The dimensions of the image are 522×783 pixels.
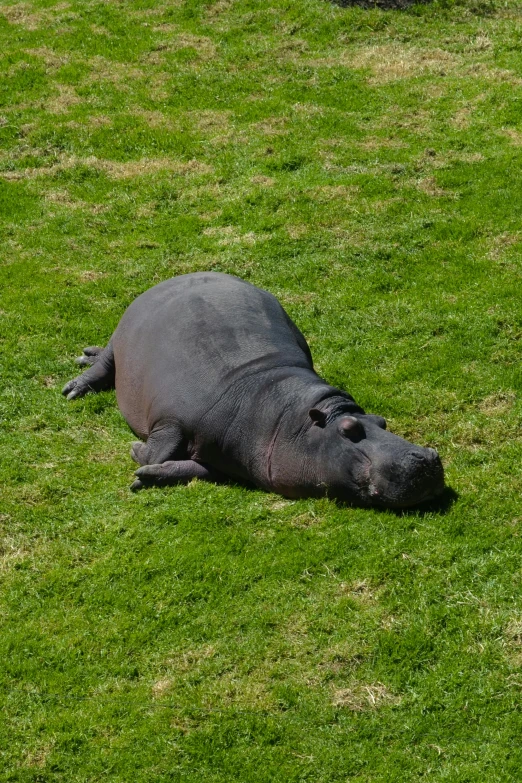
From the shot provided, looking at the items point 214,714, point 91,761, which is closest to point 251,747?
point 214,714

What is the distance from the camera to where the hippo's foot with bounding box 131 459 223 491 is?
8.85 m

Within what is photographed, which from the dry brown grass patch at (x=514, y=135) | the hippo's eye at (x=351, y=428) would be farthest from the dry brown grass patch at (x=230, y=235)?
the hippo's eye at (x=351, y=428)

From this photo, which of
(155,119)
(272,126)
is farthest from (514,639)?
(155,119)

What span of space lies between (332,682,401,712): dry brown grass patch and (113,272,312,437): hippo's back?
10.0 ft

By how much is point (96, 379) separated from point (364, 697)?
17.0 feet

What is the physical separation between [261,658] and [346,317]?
212 inches

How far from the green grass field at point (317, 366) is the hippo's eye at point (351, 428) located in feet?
1.96

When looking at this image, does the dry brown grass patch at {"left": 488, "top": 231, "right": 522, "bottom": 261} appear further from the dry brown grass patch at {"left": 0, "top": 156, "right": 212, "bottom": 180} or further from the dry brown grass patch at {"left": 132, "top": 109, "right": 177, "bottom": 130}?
the dry brown grass patch at {"left": 132, "top": 109, "right": 177, "bottom": 130}

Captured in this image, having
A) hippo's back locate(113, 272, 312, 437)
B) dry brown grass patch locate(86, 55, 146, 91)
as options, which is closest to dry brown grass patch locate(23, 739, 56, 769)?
hippo's back locate(113, 272, 312, 437)

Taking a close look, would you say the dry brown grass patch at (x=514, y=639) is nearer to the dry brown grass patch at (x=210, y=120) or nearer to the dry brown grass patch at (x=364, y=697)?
the dry brown grass patch at (x=364, y=697)

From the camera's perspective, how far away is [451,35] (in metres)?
18.2

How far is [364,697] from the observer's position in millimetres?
6500

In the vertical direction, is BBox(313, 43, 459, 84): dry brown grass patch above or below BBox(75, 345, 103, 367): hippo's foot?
above

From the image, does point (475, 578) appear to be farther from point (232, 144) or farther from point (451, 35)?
point (451, 35)
